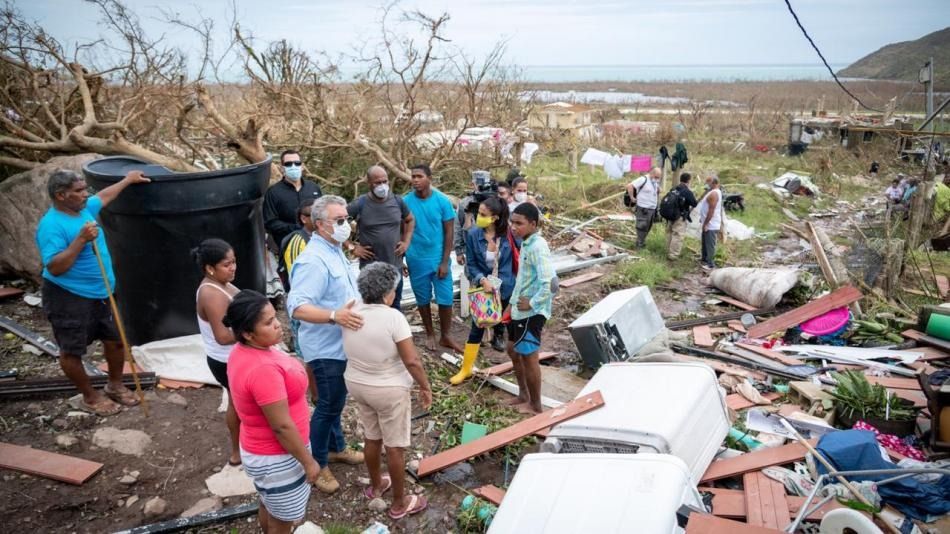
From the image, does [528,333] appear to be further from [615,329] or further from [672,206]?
[672,206]

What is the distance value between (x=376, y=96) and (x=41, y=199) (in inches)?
211

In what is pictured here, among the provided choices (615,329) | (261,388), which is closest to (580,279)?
(615,329)

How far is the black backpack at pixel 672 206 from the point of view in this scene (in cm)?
928

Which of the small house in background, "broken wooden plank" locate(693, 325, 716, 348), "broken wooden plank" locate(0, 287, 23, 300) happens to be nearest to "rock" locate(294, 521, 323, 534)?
"broken wooden plank" locate(693, 325, 716, 348)

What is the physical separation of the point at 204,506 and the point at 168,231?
7.62ft

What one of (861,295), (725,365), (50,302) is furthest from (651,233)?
(50,302)

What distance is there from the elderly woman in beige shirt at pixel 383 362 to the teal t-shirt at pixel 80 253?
2.25m

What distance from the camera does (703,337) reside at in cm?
658

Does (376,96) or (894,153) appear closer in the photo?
(376,96)

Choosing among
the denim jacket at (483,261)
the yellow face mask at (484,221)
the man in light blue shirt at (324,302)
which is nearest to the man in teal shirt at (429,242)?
the denim jacket at (483,261)

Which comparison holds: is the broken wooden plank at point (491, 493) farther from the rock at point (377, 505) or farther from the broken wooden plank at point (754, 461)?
the broken wooden plank at point (754, 461)

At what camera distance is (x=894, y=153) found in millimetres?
19969

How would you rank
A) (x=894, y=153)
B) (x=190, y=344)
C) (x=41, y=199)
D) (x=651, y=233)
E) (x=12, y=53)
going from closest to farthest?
(x=190, y=344) → (x=41, y=199) → (x=12, y=53) → (x=651, y=233) → (x=894, y=153)

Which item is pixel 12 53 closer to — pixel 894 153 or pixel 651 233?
pixel 651 233
